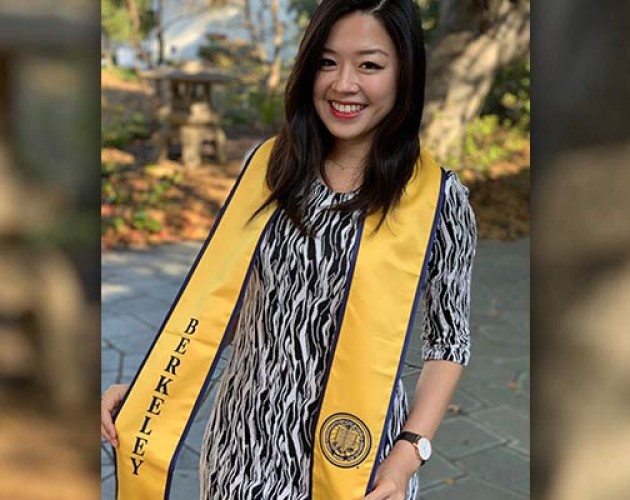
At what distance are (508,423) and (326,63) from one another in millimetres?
2741

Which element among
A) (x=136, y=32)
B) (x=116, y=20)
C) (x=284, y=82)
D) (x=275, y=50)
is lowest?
(x=284, y=82)

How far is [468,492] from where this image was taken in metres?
3.06

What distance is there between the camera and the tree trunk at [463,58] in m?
7.88

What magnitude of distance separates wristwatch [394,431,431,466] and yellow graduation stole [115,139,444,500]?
91 mm

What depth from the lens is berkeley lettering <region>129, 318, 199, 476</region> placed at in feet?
3.66

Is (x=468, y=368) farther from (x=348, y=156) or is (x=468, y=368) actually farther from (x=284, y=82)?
(x=284, y=82)

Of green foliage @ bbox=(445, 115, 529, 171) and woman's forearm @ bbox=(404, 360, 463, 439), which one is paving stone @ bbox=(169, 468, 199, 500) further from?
green foliage @ bbox=(445, 115, 529, 171)

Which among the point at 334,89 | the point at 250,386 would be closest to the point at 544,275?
the point at 334,89

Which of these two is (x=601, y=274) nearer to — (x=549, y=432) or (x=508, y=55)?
(x=549, y=432)

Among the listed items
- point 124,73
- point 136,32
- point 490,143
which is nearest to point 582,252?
point 490,143

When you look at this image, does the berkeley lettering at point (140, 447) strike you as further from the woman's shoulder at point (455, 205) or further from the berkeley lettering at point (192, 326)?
the woman's shoulder at point (455, 205)

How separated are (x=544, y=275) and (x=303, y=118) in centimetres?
61

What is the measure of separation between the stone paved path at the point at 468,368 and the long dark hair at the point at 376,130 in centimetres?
26

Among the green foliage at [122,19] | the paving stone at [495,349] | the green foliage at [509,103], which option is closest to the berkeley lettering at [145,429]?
the paving stone at [495,349]
